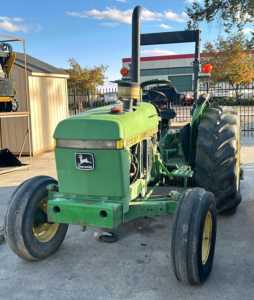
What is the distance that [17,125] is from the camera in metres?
9.73

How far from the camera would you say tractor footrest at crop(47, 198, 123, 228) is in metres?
3.04

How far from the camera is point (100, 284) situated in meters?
3.16

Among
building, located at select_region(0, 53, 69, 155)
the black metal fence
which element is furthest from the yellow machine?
the black metal fence

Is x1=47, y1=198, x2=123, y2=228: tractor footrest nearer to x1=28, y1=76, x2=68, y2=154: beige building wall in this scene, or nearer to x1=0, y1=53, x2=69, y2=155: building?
x1=0, y1=53, x2=69, y2=155: building

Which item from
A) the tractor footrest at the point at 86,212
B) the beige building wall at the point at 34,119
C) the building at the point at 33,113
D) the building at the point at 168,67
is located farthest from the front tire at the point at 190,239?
the building at the point at 168,67

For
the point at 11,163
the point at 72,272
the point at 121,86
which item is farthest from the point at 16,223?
the point at 11,163

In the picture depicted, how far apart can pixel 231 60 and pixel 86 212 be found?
22400 millimetres

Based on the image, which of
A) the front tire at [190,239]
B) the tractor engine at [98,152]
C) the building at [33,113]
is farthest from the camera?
the building at [33,113]

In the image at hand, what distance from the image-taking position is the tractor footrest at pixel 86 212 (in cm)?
304

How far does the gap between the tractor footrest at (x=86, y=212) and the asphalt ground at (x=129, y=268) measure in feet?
1.90

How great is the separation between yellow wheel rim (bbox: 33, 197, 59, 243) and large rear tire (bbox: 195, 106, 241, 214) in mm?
1864

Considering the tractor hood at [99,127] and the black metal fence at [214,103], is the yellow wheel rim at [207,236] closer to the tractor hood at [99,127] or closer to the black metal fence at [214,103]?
the tractor hood at [99,127]

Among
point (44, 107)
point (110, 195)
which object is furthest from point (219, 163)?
point (44, 107)

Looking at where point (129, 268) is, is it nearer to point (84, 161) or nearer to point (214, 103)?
point (84, 161)
